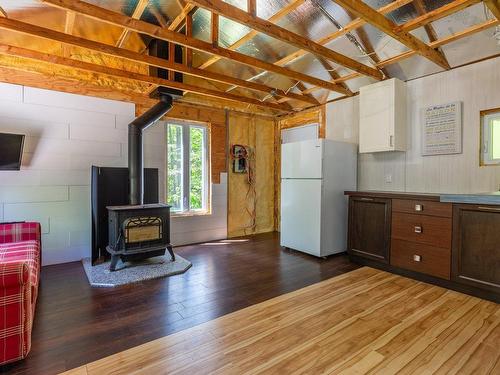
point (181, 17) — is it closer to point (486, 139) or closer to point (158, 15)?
point (158, 15)

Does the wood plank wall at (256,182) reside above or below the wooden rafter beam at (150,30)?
below

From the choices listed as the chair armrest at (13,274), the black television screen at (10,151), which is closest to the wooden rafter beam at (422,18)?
the chair armrest at (13,274)

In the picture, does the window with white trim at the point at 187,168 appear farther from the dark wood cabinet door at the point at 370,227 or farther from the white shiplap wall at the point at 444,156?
the white shiplap wall at the point at 444,156

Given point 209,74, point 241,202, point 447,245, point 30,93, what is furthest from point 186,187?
point 447,245

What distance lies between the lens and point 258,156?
5.44 meters

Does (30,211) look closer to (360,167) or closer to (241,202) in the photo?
(241,202)

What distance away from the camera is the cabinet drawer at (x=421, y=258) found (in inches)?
107

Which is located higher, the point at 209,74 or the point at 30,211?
the point at 209,74

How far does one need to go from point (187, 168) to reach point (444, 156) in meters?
3.55

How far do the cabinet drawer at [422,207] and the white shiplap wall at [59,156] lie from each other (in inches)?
140

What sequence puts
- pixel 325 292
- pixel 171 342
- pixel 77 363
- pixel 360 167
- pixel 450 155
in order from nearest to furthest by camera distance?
pixel 77 363 < pixel 171 342 < pixel 325 292 < pixel 450 155 < pixel 360 167

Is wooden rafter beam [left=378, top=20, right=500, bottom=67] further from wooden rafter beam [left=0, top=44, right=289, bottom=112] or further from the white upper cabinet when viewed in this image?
wooden rafter beam [left=0, top=44, right=289, bottom=112]

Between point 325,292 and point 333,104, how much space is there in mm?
3054

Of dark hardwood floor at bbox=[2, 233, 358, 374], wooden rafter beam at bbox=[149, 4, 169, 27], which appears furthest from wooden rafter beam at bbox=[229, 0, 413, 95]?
dark hardwood floor at bbox=[2, 233, 358, 374]
